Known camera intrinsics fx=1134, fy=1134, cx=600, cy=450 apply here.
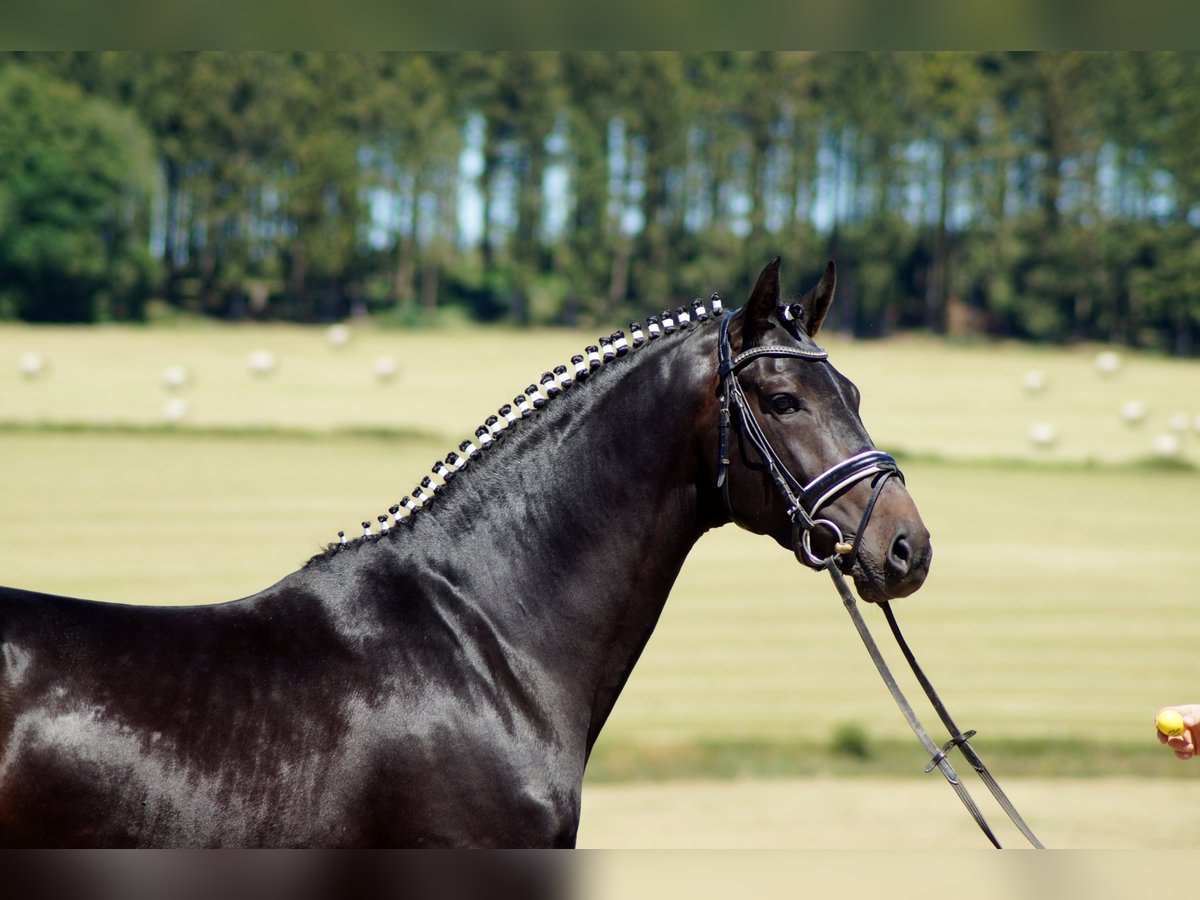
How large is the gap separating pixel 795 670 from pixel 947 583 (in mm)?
1702

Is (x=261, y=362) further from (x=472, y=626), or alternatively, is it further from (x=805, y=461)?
(x=805, y=461)

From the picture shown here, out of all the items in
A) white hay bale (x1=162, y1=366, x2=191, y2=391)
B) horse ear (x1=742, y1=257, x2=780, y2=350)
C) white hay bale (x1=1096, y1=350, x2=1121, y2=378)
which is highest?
horse ear (x1=742, y1=257, x2=780, y2=350)

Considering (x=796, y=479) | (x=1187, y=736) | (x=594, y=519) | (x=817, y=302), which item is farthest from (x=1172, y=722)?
(x=594, y=519)

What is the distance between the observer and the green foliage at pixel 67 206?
891 cm

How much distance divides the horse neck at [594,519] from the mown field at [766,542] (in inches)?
197

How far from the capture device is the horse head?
6.42 feet

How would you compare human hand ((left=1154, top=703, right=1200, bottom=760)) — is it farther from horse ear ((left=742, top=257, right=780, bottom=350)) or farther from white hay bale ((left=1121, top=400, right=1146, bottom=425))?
white hay bale ((left=1121, top=400, right=1146, bottom=425))

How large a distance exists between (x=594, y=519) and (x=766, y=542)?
7164 millimetres

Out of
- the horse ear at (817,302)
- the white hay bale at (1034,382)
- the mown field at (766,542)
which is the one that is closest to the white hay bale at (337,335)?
the mown field at (766,542)

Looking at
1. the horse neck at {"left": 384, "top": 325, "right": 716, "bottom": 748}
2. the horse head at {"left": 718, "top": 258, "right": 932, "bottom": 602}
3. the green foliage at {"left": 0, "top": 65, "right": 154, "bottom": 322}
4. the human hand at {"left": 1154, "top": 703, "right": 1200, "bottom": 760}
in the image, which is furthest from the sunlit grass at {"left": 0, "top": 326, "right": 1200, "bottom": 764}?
the horse head at {"left": 718, "top": 258, "right": 932, "bottom": 602}

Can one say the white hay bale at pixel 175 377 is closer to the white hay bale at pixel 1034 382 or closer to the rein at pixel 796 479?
the white hay bale at pixel 1034 382

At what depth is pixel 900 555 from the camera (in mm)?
1956

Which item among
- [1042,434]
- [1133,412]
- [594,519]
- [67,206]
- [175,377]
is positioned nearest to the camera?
[594,519]
